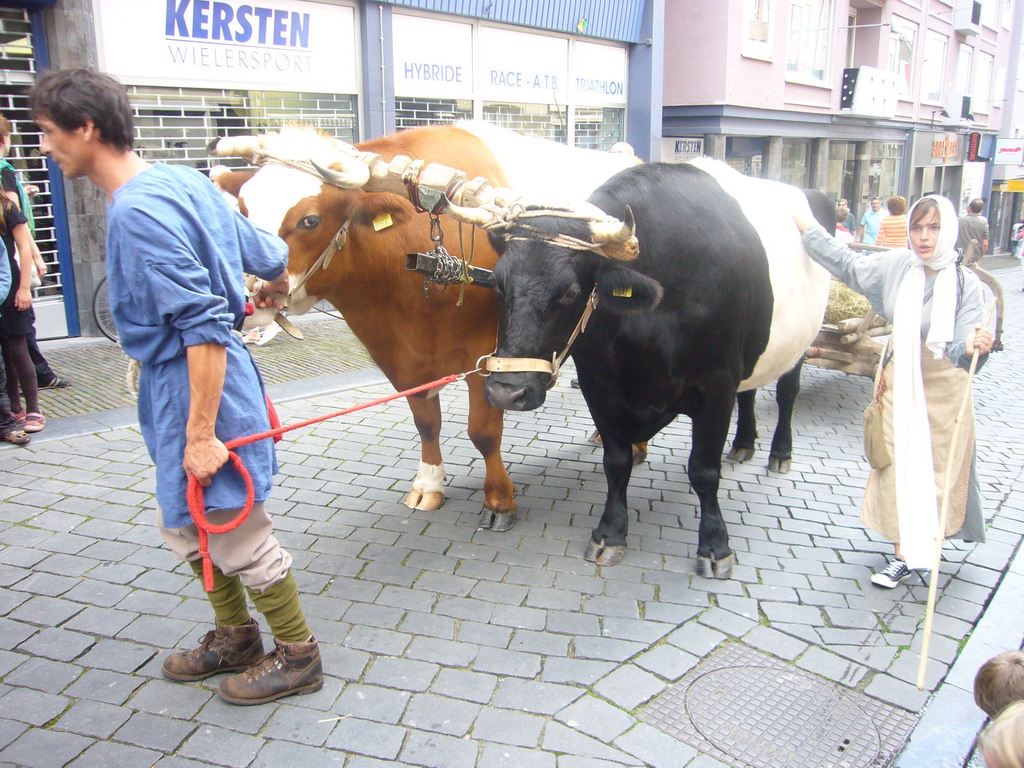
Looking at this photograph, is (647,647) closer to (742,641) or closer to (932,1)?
(742,641)

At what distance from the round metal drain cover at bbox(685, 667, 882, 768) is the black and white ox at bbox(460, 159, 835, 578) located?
801mm

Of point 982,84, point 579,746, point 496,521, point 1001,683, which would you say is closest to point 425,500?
point 496,521

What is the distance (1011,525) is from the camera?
4457mm

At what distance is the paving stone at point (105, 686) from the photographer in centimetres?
285

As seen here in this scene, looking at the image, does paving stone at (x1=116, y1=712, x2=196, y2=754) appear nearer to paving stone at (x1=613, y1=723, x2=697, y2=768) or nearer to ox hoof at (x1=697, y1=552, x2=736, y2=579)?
paving stone at (x1=613, y1=723, x2=697, y2=768)

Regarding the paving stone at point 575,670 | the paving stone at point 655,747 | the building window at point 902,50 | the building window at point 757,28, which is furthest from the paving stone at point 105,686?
the building window at point 902,50

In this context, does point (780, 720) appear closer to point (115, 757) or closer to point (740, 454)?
point (115, 757)

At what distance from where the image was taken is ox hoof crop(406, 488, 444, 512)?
4.48m

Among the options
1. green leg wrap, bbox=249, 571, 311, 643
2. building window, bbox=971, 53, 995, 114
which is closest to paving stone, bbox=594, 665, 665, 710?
green leg wrap, bbox=249, 571, 311, 643

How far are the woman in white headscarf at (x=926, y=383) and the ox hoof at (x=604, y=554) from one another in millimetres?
1178

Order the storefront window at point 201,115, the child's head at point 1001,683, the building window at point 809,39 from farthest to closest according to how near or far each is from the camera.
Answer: the building window at point 809,39 → the storefront window at point 201,115 → the child's head at point 1001,683

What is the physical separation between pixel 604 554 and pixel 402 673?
4.19ft

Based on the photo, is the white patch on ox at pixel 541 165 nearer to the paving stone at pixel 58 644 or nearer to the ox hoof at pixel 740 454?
the ox hoof at pixel 740 454

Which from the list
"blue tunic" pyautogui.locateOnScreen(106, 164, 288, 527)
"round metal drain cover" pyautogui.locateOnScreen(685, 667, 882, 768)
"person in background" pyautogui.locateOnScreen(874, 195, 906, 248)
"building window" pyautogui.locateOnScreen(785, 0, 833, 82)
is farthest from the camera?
"building window" pyautogui.locateOnScreen(785, 0, 833, 82)
